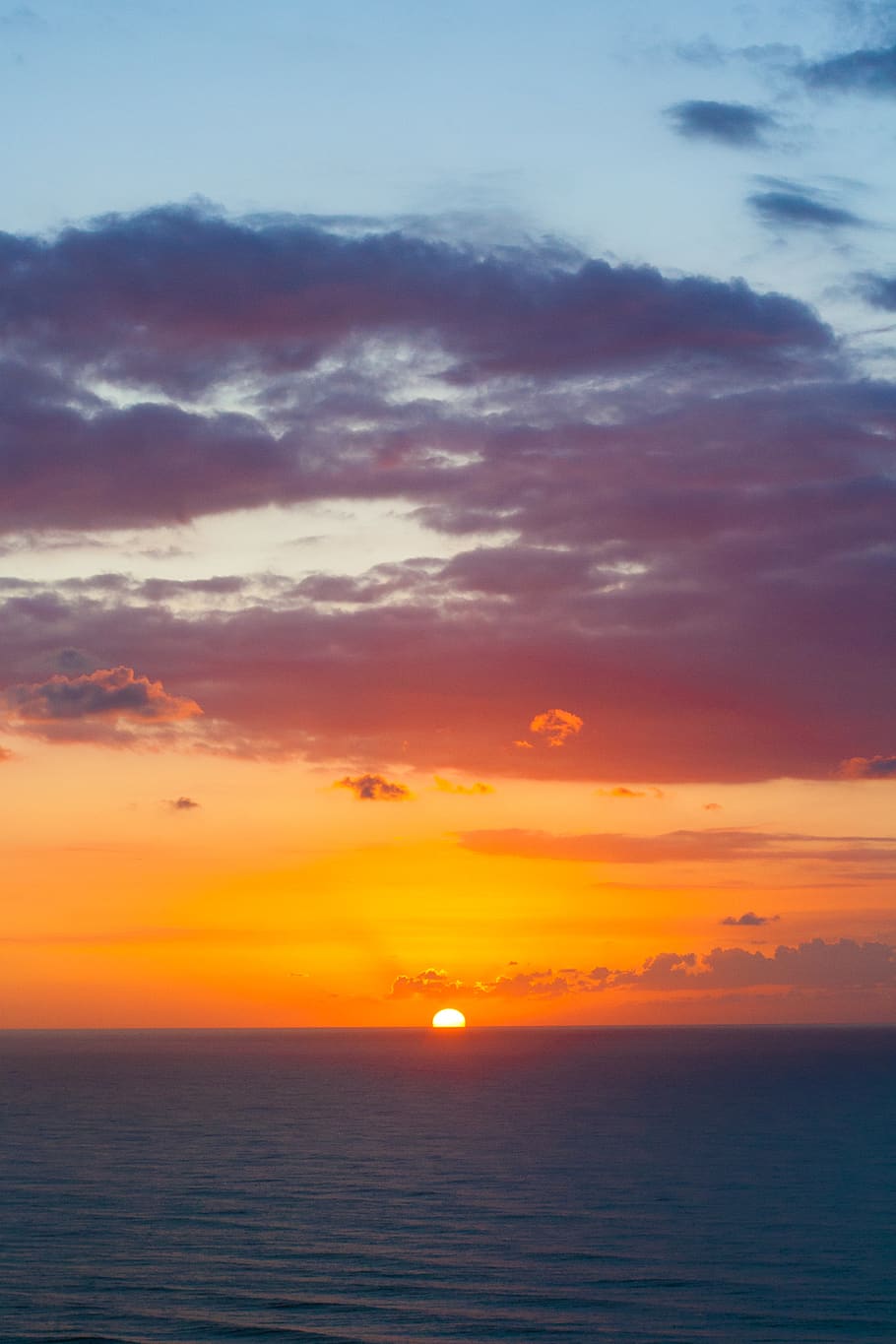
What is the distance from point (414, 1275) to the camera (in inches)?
2872

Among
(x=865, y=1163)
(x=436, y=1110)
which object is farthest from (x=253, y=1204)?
(x=436, y=1110)

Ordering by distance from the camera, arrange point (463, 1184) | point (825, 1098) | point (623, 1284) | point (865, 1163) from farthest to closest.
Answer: point (825, 1098) → point (865, 1163) → point (463, 1184) → point (623, 1284)

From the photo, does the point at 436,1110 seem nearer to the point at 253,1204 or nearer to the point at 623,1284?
the point at 253,1204

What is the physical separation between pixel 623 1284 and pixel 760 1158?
55375 mm

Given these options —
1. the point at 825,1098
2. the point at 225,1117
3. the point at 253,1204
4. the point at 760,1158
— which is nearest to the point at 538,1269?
the point at 253,1204

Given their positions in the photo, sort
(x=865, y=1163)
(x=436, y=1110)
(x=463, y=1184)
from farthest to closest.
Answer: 1. (x=436, y=1110)
2. (x=865, y=1163)
3. (x=463, y=1184)

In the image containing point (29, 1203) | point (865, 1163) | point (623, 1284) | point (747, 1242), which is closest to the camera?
point (623, 1284)

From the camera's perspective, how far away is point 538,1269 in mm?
74375

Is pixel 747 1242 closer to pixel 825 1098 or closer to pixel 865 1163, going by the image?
pixel 865 1163

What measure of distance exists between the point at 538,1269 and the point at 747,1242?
15.6m

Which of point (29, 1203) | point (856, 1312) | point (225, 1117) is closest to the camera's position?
point (856, 1312)

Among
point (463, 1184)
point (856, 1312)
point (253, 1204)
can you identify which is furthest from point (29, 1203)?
point (856, 1312)

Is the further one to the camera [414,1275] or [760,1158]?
[760,1158]

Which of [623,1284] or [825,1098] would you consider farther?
[825,1098]
